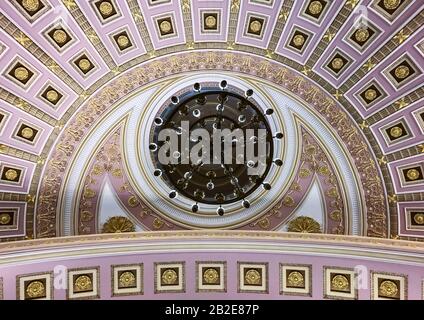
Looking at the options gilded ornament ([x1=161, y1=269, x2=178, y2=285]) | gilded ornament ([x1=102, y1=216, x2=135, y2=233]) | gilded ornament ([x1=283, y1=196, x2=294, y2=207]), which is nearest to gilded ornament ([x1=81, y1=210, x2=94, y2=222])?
gilded ornament ([x1=102, y1=216, x2=135, y2=233])

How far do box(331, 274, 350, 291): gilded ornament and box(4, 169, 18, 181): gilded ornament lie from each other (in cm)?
774

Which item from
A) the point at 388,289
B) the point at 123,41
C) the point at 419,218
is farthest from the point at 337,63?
the point at 388,289

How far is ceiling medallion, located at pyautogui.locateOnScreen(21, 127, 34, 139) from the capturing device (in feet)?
31.5

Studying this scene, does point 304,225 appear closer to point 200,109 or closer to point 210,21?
point 200,109

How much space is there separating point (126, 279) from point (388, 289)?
18.6ft

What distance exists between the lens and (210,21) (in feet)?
30.5

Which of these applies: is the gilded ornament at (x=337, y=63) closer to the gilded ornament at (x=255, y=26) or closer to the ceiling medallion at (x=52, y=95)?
the gilded ornament at (x=255, y=26)

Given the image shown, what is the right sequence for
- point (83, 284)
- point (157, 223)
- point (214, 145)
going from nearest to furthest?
1. point (83, 284)
2. point (214, 145)
3. point (157, 223)

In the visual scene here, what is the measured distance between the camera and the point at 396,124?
948cm

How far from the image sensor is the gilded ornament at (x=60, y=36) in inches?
345

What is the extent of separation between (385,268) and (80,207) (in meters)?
7.40

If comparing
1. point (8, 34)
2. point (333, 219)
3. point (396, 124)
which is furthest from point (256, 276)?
point (8, 34)

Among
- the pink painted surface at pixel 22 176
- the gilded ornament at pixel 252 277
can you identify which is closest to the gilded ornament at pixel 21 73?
the pink painted surface at pixel 22 176

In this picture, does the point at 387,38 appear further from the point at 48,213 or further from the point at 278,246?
the point at 48,213
